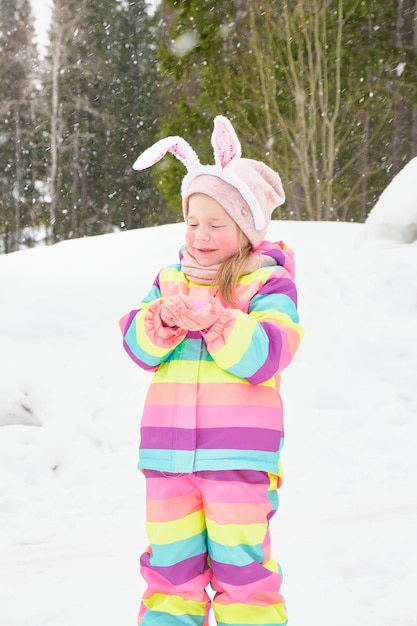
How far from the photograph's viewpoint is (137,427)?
185 inches

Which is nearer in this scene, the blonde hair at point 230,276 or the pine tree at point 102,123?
the blonde hair at point 230,276

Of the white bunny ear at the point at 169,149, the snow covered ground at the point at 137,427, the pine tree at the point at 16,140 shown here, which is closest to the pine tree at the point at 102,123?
the pine tree at the point at 16,140

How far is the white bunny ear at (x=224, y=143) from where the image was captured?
6.93ft

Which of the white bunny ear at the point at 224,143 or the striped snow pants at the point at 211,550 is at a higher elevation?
the white bunny ear at the point at 224,143

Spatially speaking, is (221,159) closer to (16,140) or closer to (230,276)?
(230,276)

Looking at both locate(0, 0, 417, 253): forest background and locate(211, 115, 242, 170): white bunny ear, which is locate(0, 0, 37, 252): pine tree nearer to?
locate(0, 0, 417, 253): forest background

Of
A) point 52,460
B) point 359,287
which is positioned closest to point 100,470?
point 52,460

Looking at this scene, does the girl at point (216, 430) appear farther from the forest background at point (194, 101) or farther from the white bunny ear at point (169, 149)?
the forest background at point (194, 101)

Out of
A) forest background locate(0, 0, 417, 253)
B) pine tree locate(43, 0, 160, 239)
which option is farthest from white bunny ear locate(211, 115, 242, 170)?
pine tree locate(43, 0, 160, 239)

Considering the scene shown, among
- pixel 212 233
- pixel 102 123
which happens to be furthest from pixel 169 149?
pixel 102 123

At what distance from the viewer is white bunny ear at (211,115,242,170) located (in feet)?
6.93

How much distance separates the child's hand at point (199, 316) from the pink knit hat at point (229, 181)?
329 mm

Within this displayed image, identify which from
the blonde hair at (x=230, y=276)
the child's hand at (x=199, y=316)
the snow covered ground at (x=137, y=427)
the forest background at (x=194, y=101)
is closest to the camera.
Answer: the child's hand at (x=199, y=316)

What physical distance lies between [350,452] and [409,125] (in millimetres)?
15053
